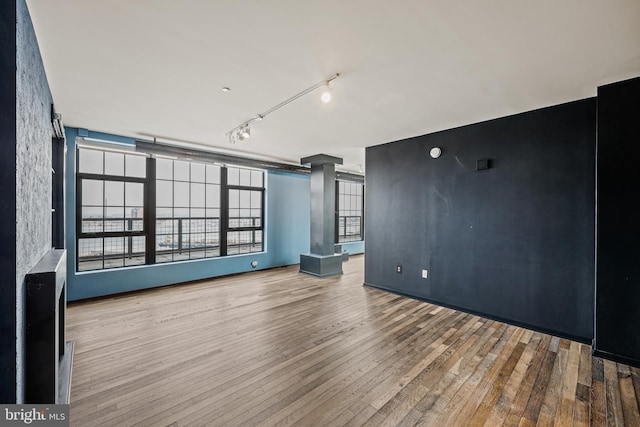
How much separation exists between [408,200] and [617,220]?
2.31 m

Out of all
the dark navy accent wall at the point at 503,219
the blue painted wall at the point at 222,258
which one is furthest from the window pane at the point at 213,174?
the dark navy accent wall at the point at 503,219

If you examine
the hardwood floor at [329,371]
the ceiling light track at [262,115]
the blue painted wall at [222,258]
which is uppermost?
the ceiling light track at [262,115]

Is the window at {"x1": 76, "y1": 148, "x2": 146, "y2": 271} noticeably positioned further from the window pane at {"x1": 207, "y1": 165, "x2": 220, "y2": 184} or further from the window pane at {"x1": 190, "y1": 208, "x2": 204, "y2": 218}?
the window pane at {"x1": 207, "y1": 165, "x2": 220, "y2": 184}

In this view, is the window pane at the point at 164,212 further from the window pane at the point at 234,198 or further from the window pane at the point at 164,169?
the window pane at the point at 234,198

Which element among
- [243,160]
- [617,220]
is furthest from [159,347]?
[617,220]

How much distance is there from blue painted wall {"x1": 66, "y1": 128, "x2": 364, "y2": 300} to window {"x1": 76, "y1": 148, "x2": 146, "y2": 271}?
0.23m

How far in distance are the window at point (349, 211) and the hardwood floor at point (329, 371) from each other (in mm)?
4790

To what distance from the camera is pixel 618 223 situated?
2.51m

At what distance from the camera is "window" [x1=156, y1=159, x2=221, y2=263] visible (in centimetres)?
506

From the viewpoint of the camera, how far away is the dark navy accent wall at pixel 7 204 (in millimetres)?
1198

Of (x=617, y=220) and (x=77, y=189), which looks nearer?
(x=617, y=220)

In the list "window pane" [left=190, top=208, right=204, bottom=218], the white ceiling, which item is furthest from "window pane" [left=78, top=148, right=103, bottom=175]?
"window pane" [left=190, top=208, right=204, bottom=218]

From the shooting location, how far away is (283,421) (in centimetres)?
174

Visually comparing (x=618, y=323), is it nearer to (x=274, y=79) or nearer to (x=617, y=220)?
(x=617, y=220)
